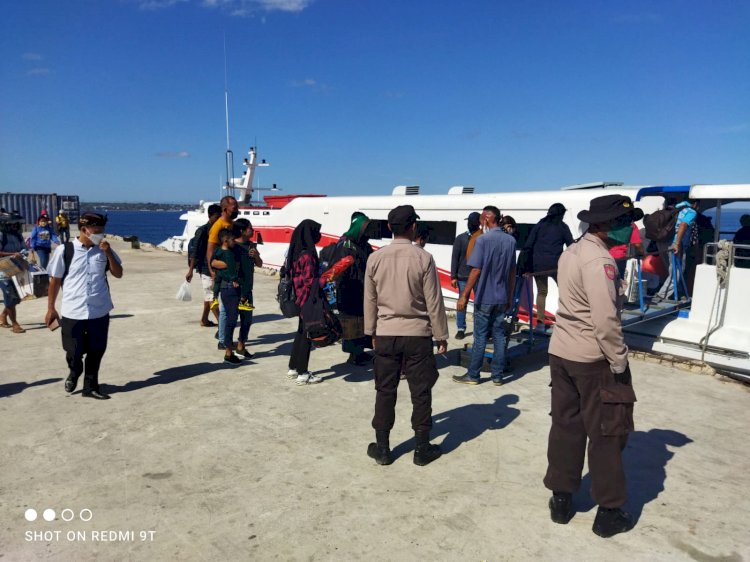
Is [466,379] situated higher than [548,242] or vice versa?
[548,242]

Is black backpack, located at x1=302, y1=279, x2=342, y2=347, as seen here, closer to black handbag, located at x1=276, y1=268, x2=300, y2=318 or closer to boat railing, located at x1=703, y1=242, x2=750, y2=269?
black handbag, located at x1=276, y1=268, x2=300, y2=318

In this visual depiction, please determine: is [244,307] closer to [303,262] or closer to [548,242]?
[303,262]

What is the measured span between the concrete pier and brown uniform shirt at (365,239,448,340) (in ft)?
3.76

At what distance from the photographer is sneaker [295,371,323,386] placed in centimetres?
616

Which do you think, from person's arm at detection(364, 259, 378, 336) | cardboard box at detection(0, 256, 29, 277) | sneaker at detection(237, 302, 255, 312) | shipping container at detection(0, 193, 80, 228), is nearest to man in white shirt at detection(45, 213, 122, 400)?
sneaker at detection(237, 302, 255, 312)

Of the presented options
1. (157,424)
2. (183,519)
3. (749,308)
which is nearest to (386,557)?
(183,519)

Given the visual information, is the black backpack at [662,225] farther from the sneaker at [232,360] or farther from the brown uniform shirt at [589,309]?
the sneaker at [232,360]

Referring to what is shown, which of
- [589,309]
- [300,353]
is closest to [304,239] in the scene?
[300,353]

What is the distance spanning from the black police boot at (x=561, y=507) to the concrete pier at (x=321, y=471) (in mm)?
77

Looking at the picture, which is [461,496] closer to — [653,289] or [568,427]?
[568,427]

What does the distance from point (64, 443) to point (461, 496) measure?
345cm

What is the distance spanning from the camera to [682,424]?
525cm

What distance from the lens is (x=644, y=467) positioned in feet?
14.1

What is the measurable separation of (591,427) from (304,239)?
369cm
